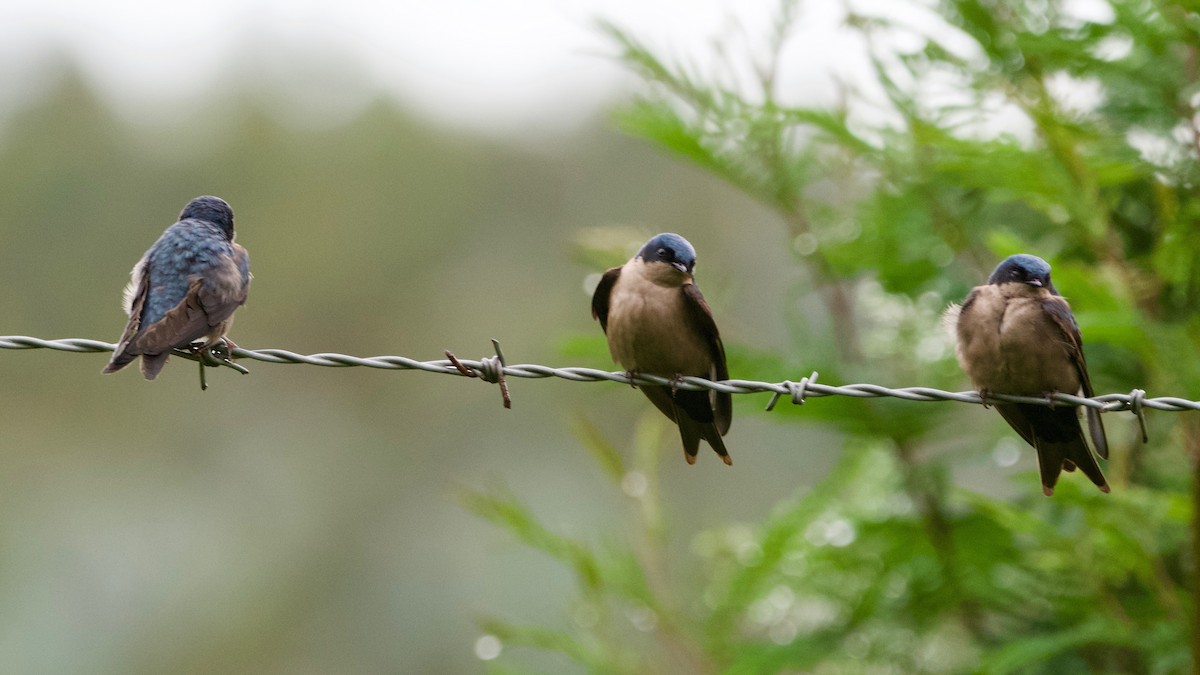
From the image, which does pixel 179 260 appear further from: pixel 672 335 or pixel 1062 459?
pixel 1062 459

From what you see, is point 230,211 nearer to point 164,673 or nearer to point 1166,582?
point 1166,582

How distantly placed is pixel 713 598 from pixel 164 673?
16681 mm

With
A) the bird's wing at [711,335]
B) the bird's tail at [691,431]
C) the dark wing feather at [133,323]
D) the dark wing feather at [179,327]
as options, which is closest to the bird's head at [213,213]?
the dark wing feather at [133,323]

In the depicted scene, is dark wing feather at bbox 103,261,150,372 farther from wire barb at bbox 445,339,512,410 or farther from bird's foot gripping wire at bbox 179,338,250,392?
wire barb at bbox 445,339,512,410

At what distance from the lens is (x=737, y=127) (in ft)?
20.1

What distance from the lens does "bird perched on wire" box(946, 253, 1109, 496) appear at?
455 cm

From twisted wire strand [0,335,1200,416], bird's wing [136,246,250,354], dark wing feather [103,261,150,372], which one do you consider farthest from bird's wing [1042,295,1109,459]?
dark wing feather [103,261,150,372]

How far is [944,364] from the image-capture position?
249 inches

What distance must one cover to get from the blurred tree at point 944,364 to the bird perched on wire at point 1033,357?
43 cm

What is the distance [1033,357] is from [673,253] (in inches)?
55.3

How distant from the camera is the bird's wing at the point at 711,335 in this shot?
4.74 meters

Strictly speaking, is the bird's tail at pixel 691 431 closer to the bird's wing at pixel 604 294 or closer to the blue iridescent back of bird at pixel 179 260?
the bird's wing at pixel 604 294

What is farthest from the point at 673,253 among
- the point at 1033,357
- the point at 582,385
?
the point at 582,385

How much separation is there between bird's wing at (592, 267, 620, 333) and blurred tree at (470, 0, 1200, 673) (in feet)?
2.81
